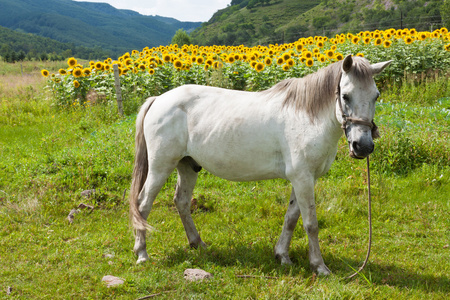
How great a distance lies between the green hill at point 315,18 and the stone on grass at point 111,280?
46055 mm

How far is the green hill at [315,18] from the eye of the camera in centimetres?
5447

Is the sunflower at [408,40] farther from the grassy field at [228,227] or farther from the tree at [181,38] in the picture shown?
the tree at [181,38]

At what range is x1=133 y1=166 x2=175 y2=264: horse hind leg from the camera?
411cm

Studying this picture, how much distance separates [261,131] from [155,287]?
1831mm

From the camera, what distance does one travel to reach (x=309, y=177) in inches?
138

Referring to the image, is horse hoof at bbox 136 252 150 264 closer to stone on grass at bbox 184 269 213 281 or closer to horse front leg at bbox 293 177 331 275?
stone on grass at bbox 184 269 213 281

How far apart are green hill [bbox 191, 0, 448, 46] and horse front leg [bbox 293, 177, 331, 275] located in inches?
1795

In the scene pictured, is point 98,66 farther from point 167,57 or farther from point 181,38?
point 181,38

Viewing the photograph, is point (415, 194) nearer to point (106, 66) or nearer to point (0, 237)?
point (0, 237)

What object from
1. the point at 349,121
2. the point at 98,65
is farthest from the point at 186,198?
the point at 98,65

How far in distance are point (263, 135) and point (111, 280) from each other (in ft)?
6.84

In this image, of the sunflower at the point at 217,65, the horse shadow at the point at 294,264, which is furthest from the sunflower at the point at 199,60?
the horse shadow at the point at 294,264

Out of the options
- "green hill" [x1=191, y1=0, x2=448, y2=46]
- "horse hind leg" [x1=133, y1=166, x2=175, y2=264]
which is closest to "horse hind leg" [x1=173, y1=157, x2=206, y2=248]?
"horse hind leg" [x1=133, y1=166, x2=175, y2=264]

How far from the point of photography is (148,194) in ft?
13.6
